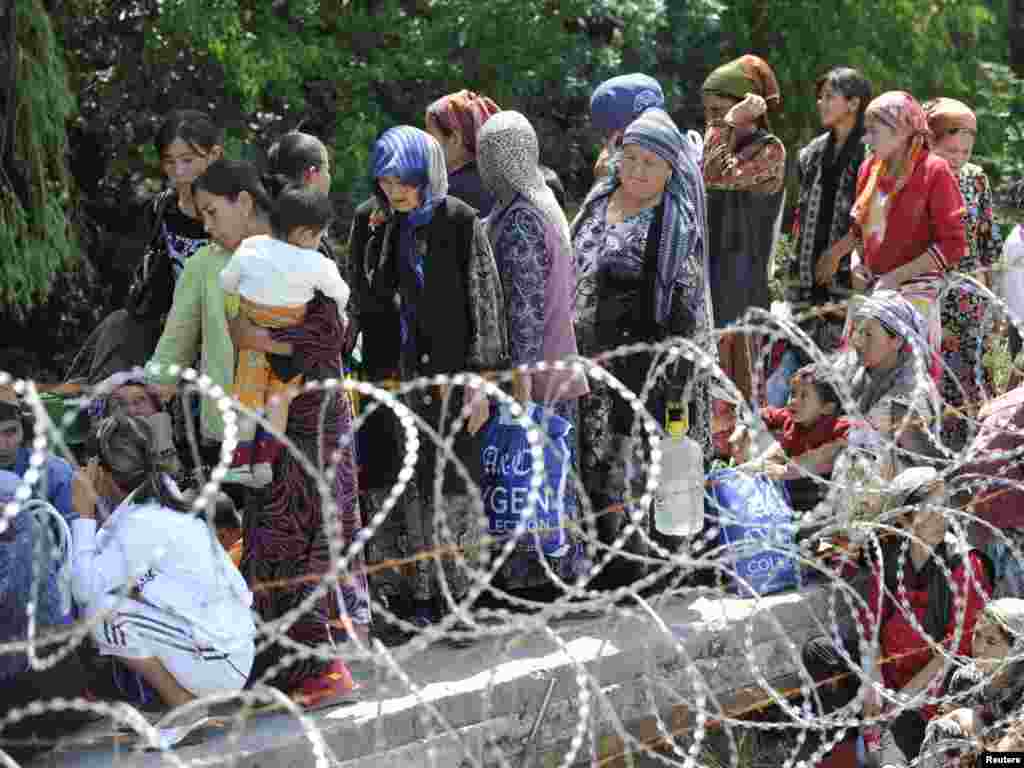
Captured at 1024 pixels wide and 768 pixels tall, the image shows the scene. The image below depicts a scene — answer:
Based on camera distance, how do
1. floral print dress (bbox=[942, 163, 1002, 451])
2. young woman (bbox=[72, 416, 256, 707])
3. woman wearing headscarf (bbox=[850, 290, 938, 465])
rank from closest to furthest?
young woman (bbox=[72, 416, 256, 707]) < woman wearing headscarf (bbox=[850, 290, 938, 465]) < floral print dress (bbox=[942, 163, 1002, 451])

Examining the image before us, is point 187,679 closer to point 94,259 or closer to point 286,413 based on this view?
point 286,413

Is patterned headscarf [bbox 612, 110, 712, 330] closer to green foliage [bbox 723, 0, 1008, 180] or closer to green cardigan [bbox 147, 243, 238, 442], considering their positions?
green cardigan [bbox 147, 243, 238, 442]

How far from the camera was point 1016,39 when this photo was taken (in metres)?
13.4

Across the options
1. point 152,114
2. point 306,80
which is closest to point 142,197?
point 152,114

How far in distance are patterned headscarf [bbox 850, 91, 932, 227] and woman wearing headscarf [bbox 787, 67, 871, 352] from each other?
0.28 metres

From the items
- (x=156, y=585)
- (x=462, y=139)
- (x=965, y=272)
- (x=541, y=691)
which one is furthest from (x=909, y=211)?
(x=156, y=585)

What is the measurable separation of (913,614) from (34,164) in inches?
179

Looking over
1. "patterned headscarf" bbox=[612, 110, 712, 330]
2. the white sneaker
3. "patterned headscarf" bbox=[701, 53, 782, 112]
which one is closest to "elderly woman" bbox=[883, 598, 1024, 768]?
"patterned headscarf" bbox=[612, 110, 712, 330]

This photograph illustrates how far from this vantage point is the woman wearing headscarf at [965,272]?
7.76 m

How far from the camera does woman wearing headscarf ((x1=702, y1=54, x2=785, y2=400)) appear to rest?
25.5 feet

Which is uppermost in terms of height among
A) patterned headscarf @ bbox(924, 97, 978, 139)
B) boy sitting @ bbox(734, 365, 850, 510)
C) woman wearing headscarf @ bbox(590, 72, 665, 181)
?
woman wearing headscarf @ bbox(590, 72, 665, 181)

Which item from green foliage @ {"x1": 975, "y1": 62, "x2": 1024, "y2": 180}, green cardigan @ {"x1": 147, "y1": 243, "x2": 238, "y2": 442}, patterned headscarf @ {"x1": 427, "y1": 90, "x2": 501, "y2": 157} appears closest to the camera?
green cardigan @ {"x1": 147, "y1": 243, "x2": 238, "y2": 442}

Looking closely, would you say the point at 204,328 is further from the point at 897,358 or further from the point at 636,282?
the point at 897,358

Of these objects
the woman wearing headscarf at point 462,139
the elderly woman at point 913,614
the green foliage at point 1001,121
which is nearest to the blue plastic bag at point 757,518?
the elderly woman at point 913,614
